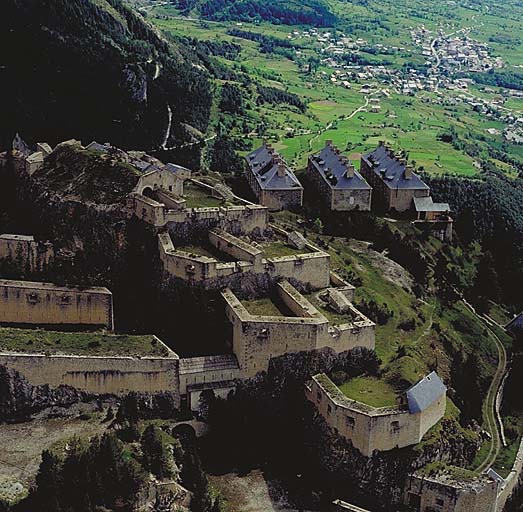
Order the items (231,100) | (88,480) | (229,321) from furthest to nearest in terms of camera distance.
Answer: (231,100)
(229,321)
(88,480)

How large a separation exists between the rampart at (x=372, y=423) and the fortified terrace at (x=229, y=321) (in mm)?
63

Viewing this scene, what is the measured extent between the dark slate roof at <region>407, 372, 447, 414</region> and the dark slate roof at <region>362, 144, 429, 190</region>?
33.8 m

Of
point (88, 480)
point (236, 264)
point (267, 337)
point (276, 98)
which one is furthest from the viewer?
point (276, 98)

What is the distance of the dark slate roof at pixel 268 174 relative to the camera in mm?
75375

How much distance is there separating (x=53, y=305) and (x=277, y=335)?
12.8m

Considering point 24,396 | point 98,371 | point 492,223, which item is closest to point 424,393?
point 98,371

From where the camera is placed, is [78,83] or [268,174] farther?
[78,83]

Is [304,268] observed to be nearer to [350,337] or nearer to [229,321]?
[350,337]

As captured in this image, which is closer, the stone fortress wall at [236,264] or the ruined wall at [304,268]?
the stone fortress wall at [236,264]

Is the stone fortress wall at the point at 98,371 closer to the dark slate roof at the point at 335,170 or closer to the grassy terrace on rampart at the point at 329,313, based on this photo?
the grassy terrace on rampart at the point at 329,313

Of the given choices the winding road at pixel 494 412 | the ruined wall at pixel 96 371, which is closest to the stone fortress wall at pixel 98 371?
the ruined wall at pixel 96 371

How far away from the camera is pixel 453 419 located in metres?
49.0

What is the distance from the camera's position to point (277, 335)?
48.2 metres

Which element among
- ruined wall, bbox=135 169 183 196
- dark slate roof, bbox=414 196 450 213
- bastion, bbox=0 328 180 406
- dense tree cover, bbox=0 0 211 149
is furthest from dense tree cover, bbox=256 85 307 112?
bastion, bbox=0 328 180 406
